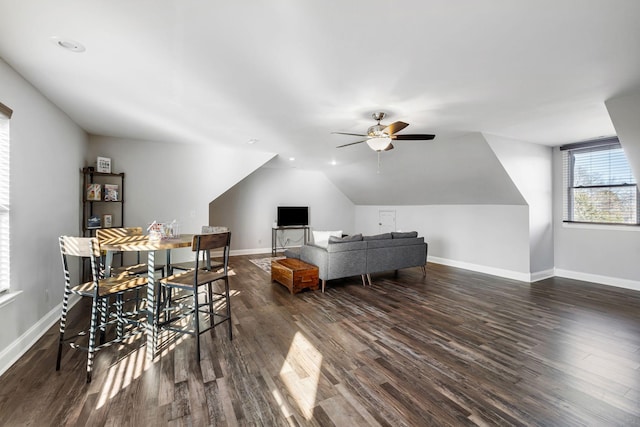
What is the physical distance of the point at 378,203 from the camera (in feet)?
28.7

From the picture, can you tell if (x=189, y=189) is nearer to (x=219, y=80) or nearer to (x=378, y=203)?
(x=219, y=80)

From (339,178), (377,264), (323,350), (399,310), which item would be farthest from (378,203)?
(323,350)

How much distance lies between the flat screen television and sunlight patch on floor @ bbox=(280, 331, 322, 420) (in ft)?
18.4

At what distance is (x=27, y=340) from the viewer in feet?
8.42

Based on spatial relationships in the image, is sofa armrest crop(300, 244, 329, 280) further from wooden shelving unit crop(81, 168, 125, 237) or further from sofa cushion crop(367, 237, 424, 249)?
wooden shelving unit crop(81, 168, 125, 237)

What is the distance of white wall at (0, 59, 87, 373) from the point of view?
2.44m

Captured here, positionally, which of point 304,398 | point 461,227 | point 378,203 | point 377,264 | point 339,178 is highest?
point 339,178

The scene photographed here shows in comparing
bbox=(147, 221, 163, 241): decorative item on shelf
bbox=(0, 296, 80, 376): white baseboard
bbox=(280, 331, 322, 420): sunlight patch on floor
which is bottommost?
bbox=(280, 331, 322, 420): sunlight patch on floor

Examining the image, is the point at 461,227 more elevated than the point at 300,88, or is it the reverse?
the point at 300,88

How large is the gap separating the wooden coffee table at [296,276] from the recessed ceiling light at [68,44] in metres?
3.33

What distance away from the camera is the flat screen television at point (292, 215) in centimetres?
826

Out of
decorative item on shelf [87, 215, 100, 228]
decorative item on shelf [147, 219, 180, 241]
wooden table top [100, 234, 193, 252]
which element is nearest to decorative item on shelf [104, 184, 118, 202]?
decorative item on shelf [87, 215, 100, 228]

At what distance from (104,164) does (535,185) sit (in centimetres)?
754

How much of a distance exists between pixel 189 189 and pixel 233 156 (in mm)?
1061
